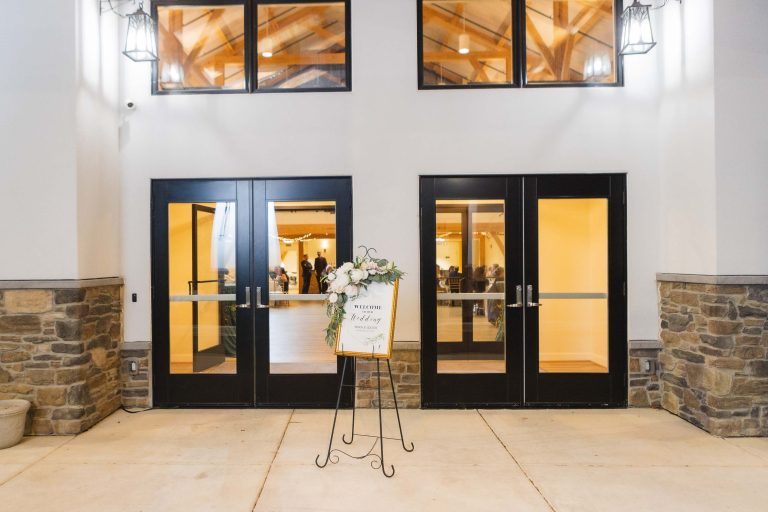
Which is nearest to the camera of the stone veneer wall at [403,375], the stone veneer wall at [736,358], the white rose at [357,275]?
the white rose at [357,275]

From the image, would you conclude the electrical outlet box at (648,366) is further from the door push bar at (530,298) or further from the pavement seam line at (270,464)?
the pavement seam line at (270,464)

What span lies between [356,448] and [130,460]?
71.6 inches

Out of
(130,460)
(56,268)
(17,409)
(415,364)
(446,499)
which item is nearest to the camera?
(446,499)

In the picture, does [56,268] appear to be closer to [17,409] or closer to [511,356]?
[17,409]

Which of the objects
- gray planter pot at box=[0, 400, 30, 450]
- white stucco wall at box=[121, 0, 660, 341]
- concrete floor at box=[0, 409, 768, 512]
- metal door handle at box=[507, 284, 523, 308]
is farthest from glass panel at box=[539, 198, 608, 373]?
gray planter pot at box=[0, 400, 30, 450]

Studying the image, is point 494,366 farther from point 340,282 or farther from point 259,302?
point 259,302

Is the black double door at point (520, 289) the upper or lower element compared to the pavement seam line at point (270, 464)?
upper

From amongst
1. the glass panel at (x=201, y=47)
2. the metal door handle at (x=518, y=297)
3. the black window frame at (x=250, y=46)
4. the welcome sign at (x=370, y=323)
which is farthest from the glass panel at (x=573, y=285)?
the glass panel at (x=201, y=47)

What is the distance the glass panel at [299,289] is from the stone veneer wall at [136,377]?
4.34 feet

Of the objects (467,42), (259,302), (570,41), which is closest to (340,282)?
(259,302)

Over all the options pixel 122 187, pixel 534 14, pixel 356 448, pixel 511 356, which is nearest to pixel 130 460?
pixel 356 448

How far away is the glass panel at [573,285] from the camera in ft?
16.5

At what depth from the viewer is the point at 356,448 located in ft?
13.1

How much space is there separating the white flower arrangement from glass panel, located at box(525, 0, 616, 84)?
2.90 m
